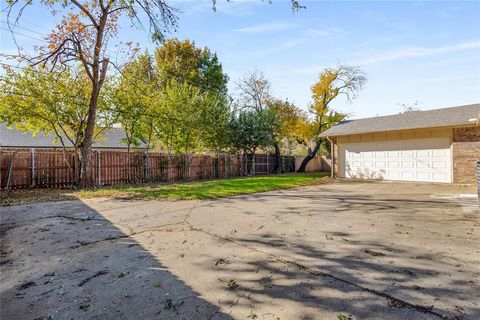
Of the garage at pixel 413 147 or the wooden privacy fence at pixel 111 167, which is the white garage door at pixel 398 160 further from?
the wooden privacy fence at pixel 111 167

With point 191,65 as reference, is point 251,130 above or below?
below

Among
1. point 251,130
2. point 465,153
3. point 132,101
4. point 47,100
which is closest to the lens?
point 47,100

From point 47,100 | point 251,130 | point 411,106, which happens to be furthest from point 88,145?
point 411,106

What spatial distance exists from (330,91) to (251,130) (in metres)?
6.91

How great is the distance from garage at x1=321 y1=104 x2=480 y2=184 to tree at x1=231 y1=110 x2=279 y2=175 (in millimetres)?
5543

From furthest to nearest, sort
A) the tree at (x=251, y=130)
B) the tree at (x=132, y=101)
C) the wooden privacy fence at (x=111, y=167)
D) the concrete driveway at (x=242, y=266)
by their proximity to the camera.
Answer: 1. the tree at (x=251, y=130)
2. the tree at (x=132, y=101)
3. the wooden privacy fence at (x=111, y=167)
4. the concrete driveway at (x=242, y=266)

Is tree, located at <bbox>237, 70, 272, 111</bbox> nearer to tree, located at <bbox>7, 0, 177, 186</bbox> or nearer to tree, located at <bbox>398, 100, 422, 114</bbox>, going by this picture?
tree, located at <bbox>7, 0, 177, 186</bbox>

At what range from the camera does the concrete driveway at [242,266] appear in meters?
2.33

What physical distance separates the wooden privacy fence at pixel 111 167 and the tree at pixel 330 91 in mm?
7131

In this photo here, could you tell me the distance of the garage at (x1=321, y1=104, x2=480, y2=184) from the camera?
1177cm

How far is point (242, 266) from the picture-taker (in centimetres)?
318

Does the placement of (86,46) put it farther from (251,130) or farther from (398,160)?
(398,160)

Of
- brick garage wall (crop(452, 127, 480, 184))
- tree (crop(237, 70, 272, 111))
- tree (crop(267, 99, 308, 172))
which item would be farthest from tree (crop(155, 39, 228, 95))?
brick garage wall (crop(452, 127, 480, 184))

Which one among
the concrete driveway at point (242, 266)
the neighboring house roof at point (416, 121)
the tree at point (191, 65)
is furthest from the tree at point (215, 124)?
the concrete driveway at point (242, 266)
